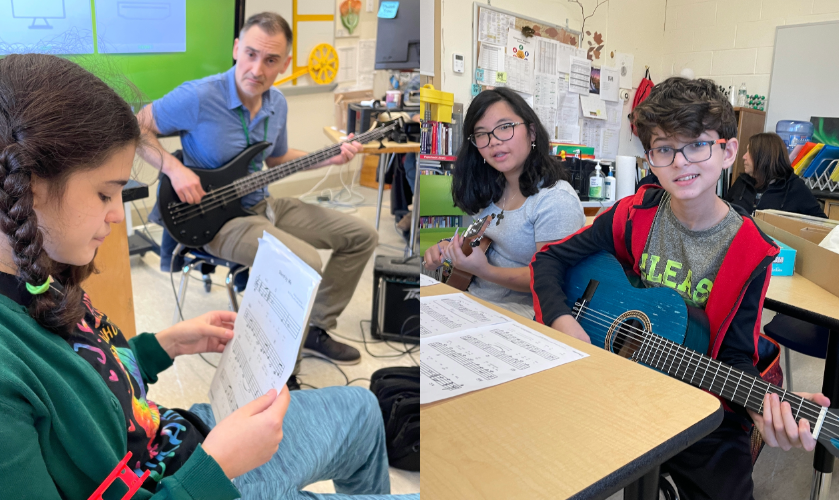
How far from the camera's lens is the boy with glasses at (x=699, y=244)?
13.2 inches

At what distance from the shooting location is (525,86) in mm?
327

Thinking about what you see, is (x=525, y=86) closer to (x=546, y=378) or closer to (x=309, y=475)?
(x=546, y=378)

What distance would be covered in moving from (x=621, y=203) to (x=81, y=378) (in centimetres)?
67

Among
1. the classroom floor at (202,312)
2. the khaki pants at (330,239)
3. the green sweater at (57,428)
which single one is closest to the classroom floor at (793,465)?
the green sweater at (57,428)

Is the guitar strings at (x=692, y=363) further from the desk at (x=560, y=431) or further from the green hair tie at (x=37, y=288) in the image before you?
the green hair tie at (x=37, y=288)

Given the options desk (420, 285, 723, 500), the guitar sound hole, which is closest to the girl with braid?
desk (420, 285, 723, 500)

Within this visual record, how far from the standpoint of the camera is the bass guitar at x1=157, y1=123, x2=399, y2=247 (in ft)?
6.13

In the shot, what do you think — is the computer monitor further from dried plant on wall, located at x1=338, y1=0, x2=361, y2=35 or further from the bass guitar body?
dried plant on wall, located at x1=338, y1=0, x2=361, y2=35

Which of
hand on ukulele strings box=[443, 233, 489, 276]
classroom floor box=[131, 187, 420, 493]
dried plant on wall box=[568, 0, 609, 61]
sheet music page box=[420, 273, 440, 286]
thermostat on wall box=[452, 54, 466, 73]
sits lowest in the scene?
classroom floor box=[131, 187, 420, 493]

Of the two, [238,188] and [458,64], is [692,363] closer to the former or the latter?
[458,64]

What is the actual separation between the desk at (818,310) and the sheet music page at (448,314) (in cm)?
18

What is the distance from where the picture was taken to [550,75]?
1.07 ft

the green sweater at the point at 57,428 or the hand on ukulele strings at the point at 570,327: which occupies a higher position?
the hand on ukulele strings at the point at 570,327

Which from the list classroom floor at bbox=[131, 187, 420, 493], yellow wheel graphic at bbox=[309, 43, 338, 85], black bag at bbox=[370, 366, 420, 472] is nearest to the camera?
black bag at bbox=[370, 366, 420, 472]
